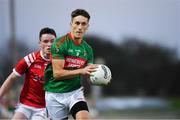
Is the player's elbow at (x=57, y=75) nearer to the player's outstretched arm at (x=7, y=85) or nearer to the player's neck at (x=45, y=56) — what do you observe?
the player's neck at (x=45, y=56)

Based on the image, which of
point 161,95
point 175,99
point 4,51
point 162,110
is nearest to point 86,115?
point 4,51

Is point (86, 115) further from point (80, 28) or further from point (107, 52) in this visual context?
point (107, 52)

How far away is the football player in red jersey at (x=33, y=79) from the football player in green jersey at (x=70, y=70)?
74cm

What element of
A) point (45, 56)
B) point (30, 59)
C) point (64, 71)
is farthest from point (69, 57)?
point (30, 59)

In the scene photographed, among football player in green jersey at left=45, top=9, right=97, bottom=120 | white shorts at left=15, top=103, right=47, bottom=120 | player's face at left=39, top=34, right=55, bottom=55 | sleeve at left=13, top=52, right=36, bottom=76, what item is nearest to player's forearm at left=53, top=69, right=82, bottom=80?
football player in green jersey at left=45, top=9, right=97, bottom=120

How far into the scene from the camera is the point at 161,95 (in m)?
30.4

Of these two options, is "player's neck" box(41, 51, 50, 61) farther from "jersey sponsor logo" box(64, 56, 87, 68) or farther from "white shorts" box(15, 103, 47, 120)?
"jersey sponsor logo" box(64, 56, 87, 68)

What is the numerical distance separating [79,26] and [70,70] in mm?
557

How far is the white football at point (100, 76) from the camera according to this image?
27.1ft

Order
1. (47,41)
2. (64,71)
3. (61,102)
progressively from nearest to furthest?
(64,71), (61,102), (47,41)

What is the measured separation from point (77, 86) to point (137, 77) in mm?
27257

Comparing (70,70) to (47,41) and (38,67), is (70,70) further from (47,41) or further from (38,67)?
(38,67)

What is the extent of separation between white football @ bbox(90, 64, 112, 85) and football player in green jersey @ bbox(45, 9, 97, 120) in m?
0.09

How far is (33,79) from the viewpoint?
9.75 meters
